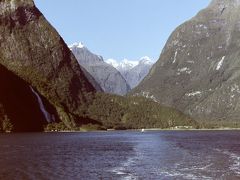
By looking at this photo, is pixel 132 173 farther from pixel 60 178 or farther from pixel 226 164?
pixel 226 164

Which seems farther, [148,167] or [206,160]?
[206,160]

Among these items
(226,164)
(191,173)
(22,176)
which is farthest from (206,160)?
(22,176)

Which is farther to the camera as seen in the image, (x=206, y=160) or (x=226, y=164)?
(x=206, y=160)

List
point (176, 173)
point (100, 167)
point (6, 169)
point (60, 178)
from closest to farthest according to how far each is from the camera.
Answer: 1. point (60, 178)
2. point (176, 173)
3. point (6, 169)
4. point (100, 167)

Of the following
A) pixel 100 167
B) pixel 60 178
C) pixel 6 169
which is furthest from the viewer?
pixel 100 167

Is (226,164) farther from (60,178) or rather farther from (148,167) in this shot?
(60,178)

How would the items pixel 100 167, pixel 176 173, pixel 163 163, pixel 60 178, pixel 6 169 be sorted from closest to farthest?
pixel 60 178 < pixel 176 173 < pixel 6 169 < pixel 100 167 < pixel 163 163

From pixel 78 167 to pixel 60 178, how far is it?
60.3ft

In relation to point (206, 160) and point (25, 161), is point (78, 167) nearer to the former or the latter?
point (25, 161)

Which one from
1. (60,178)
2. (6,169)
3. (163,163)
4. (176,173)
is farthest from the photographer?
(163,163)

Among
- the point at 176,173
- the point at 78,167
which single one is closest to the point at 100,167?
the point at 78,167

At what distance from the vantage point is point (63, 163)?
113312 millimetres

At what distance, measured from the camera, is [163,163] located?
369 feet

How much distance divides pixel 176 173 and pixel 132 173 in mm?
7351
